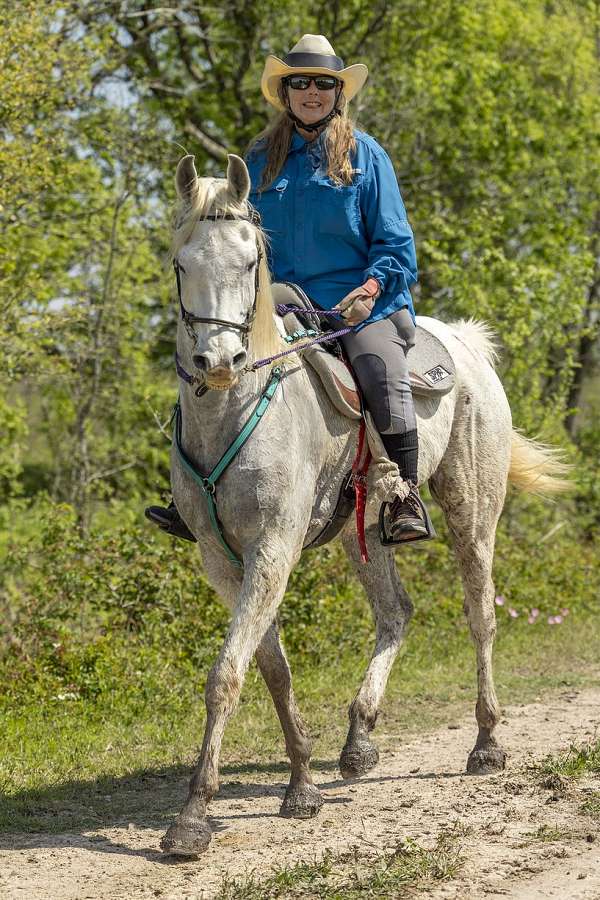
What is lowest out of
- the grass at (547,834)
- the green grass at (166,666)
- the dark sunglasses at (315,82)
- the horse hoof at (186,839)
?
the green grass at (166,666)

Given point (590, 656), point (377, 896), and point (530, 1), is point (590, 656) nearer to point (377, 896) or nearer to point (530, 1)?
point (377, 896)

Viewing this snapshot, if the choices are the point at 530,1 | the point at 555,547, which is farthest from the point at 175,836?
the point at 530,1

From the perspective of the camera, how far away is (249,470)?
15.8ft

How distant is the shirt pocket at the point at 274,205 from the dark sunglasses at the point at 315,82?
1.46 ft

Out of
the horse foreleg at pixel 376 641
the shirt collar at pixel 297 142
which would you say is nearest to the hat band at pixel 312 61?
the shirt collar at pixel 297 142

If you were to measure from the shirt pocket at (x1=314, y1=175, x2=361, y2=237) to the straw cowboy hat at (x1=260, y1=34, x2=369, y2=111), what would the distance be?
48 centimetres

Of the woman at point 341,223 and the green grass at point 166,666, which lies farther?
the green grass at point 166,666

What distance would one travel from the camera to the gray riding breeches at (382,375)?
216 inches

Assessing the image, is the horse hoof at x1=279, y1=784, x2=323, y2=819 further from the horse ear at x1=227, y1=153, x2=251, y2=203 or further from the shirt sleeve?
the horse ear at x1=227, y1=153, x2=251, y2=203

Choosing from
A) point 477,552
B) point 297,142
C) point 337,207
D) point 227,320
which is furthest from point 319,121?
point 477,552

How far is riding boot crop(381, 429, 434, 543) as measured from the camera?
5.59 metres

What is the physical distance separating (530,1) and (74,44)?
10.6 meters

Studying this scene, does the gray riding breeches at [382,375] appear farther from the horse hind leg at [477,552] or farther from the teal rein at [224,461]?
the horse hind leg at [477,552]

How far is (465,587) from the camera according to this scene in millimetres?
6590
